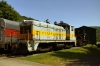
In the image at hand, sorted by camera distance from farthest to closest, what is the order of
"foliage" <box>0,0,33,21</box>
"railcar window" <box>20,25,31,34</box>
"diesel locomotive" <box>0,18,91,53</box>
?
"foliage" <box>0,0,33,21</box>
"railcar window" <box>20,25,31,34</box>
"diesel locomotive" <box>0,18,91,53</box>

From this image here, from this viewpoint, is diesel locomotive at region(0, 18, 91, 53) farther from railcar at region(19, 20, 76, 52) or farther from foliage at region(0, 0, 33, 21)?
foliage at region(0, 0, 33, 21)

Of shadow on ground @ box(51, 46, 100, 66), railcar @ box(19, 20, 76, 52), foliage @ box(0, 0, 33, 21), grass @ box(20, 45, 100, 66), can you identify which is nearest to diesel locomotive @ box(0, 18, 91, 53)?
railcar @ box(19, 20, 76, 52)

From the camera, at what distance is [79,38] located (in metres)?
33.0

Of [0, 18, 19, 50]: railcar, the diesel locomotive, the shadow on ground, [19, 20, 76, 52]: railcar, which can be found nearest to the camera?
the shadow on ground

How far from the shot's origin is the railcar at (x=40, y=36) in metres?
16.9

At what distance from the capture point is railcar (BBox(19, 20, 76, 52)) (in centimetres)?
1691

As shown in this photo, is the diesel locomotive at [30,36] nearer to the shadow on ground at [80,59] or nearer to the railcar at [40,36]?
the railcar at [40,36]

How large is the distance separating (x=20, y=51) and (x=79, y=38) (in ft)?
59.8

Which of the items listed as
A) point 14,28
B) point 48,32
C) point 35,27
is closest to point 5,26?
point 14,28

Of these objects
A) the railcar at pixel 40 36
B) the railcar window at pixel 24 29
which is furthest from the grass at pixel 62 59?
the railcar window at pixel 24 29

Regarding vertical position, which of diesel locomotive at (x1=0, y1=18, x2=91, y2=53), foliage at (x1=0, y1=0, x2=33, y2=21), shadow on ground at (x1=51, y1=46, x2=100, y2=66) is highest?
foliage at (x1=0, y1=0, x2=33, y2=21)

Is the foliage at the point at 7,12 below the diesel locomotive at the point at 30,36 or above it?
above

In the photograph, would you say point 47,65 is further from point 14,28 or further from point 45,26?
point 14,28

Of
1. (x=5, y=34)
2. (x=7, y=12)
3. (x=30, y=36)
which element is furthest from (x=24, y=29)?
(x=7, y=12)
